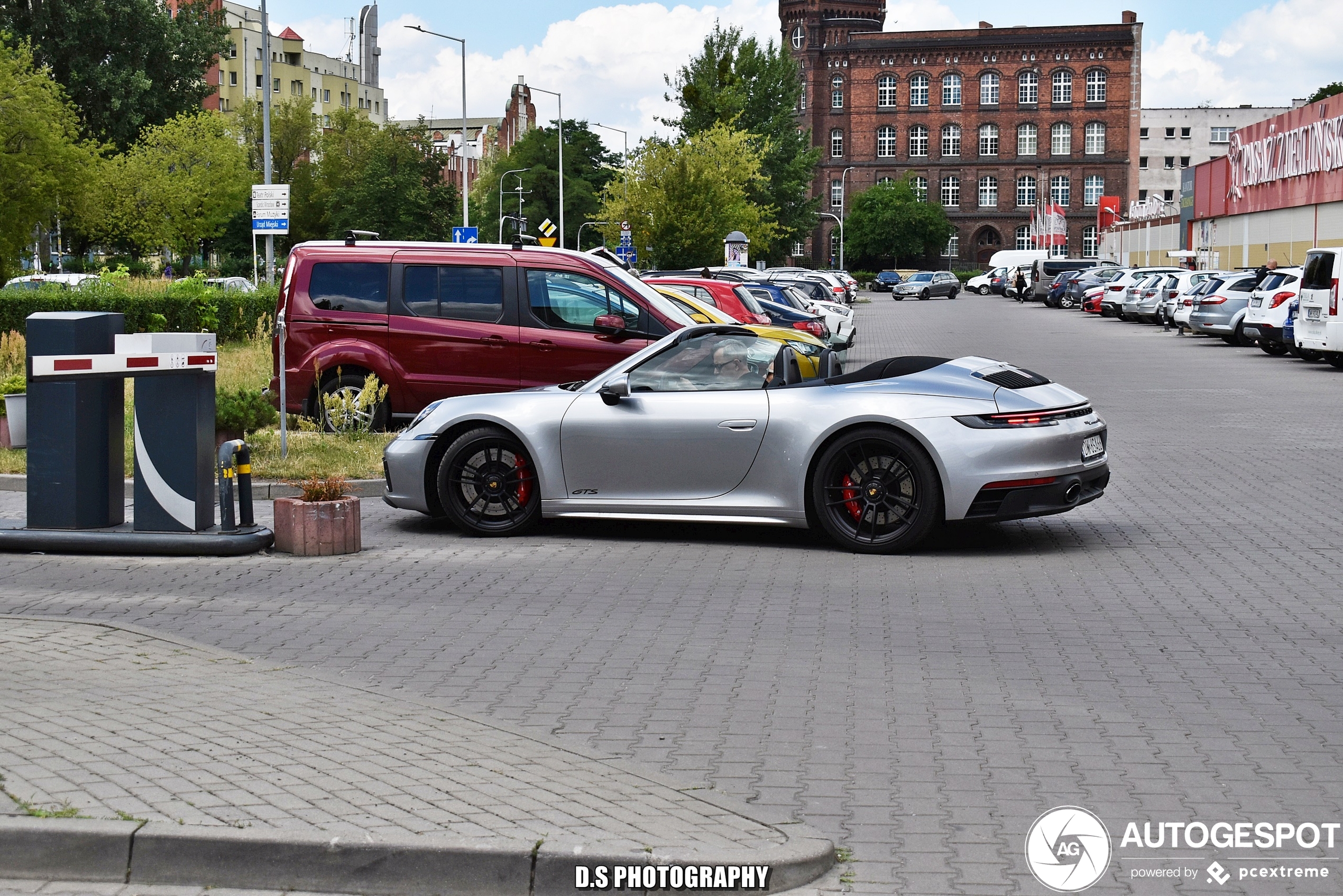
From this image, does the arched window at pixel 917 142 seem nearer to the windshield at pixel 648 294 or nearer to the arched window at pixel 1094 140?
the arched window at pixel 1094 140

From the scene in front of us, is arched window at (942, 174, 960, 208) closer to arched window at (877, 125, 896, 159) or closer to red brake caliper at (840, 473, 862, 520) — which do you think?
arched window at (877, 125, 896, 159)

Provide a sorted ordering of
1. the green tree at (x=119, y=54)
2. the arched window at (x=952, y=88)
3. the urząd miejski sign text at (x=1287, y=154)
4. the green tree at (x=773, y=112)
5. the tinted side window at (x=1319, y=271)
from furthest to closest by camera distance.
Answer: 1. the arched window at (x=952, y=88)
2. the green tree at (x=773, y=112)
3. the green tree at (x=119, y=54)
4. the urząd miejski sign text at (x=1287, y=154)
5. the tinted side window at (x=1319, y=271)

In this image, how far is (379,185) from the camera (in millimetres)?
91062

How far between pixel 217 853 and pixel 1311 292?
86.7 ft

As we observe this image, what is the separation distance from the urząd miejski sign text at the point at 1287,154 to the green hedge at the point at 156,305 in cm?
3536

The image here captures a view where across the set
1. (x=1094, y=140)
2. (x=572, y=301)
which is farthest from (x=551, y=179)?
(x=572, y=301)

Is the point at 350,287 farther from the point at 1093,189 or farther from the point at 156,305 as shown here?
the point at 1093,189

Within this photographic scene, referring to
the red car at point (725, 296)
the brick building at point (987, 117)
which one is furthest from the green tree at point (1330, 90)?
the red car at point (725, 296)

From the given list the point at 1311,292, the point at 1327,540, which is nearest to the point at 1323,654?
the point at 1327,540

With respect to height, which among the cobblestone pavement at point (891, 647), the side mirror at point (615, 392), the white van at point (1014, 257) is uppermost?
the white van at point (1014, 257)

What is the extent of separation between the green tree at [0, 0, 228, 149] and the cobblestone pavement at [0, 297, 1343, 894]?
5342 cm

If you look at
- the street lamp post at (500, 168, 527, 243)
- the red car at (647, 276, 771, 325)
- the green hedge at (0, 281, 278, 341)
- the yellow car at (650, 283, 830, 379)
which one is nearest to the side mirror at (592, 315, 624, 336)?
the yellow car at (650, 283, 830, 379)

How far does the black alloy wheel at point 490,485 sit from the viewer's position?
10.5 metres

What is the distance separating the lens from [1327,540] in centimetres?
991
